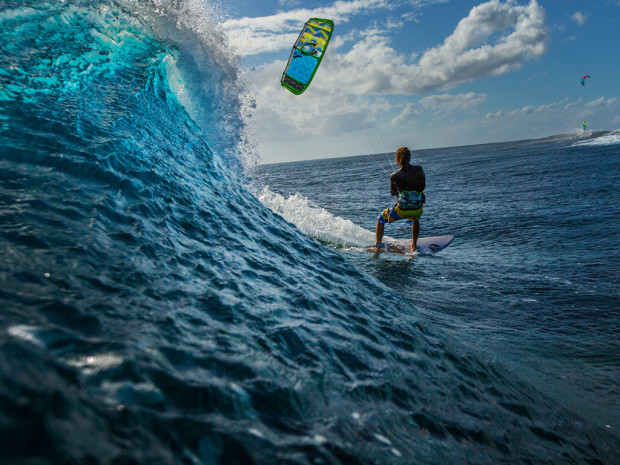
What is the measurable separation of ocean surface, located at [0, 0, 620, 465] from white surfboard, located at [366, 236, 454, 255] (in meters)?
2.12

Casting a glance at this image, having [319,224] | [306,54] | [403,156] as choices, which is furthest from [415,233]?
[306,54]

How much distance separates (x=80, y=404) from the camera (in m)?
1.30

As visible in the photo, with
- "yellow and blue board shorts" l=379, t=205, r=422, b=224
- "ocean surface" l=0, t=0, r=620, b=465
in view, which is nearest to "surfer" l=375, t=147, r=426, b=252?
"yellow and blue board shorts" l=379, t=205, r=422, b=224

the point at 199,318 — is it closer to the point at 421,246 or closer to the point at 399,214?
the point at 399,214

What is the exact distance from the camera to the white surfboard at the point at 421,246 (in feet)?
30.7

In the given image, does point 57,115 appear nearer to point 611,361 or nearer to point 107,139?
point 107,139

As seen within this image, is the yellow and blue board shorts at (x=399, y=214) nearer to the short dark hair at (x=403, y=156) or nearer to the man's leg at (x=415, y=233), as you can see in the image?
the man's leg at (x=415, y=233)

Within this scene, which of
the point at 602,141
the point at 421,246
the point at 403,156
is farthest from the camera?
the point at 602,141

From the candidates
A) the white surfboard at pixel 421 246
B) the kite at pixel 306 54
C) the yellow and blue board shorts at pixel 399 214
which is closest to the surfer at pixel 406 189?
the yellow and blue board shorts at pixel 399 214

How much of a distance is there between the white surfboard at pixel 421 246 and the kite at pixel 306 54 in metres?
5.45

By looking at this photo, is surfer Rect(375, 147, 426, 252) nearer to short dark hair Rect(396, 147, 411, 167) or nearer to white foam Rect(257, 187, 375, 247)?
short dark hair Rect(396, 147, 411, 167)

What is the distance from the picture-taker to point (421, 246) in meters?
9.55

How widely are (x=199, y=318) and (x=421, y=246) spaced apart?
8.12 meters

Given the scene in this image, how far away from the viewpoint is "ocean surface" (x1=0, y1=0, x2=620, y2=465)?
144 cm
